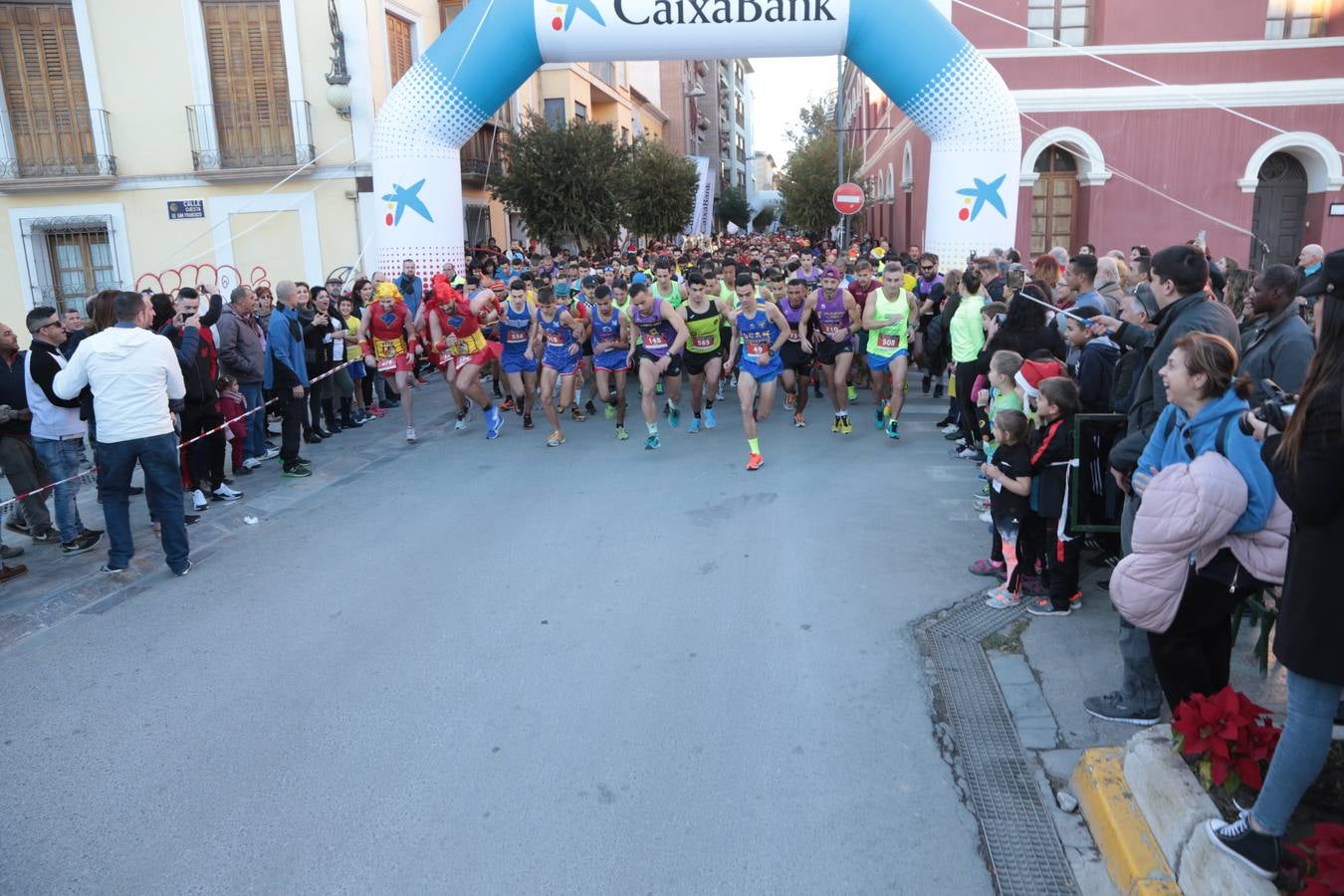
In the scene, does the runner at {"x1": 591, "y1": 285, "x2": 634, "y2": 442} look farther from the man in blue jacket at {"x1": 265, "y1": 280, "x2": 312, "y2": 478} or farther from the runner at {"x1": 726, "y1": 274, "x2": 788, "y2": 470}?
the man in blue jacket at {"x1": 265, "y1": 280, "x2": 312, "y2": 478}

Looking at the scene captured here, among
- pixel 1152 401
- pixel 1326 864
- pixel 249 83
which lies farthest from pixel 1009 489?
pixel 249 83

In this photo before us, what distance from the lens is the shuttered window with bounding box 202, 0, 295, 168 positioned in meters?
17.4

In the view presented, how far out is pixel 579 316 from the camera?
35.7 feet

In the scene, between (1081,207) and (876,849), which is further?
(1081,207)

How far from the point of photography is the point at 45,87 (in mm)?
17703

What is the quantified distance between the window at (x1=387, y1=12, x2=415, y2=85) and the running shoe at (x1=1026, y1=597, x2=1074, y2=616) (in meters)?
17.1

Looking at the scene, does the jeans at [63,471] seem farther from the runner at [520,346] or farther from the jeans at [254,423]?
the runner at [520,346]

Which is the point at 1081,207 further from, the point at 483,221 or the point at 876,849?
the point at 876,849

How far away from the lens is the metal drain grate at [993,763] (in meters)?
3.27

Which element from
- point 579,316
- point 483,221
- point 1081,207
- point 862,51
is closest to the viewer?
point 579,316

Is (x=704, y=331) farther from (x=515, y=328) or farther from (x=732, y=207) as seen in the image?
(x=732, y=207)

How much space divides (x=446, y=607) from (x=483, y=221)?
62.5 feet

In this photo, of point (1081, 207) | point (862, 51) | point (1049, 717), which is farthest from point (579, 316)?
point (1081, 207)

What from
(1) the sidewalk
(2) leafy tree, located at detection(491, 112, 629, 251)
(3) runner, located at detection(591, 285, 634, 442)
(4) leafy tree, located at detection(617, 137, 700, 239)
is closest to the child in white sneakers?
(3) runner, located at detection(591, 285, 634, 442)
